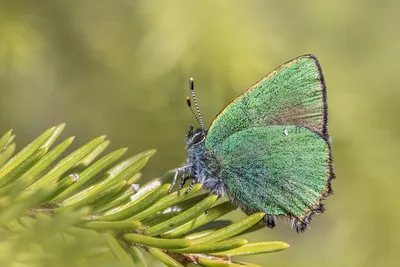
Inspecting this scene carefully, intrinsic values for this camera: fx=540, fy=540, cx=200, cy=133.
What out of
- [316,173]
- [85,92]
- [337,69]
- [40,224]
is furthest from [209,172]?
[337,69]

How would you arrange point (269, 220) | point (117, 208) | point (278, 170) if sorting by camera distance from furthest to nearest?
point (278, 170), point (269, 220), point (117, 208)

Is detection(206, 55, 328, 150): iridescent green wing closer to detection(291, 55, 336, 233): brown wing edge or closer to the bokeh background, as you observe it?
detection(291, 55, 336, 233): brown wing edge

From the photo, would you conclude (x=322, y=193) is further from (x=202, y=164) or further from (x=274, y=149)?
(x=202, y=164)

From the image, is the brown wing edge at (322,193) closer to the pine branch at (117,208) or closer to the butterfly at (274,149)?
the butterfly at (274,149)

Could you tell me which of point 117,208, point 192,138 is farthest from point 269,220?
point 117,208

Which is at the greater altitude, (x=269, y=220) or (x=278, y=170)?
(x=278, y=170)

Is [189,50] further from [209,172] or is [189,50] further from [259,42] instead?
[209,172]

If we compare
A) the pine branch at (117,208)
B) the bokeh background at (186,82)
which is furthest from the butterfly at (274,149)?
the bokeh background at (186,82)
